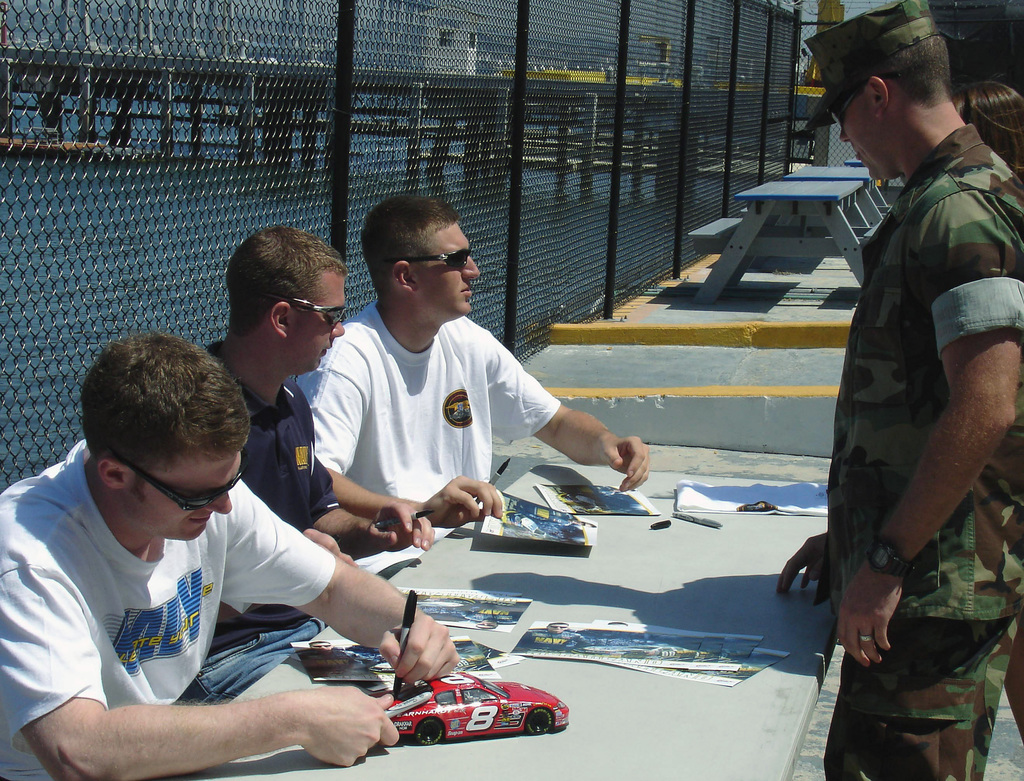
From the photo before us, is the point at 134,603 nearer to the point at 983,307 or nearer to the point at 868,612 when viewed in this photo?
the point at 868,612

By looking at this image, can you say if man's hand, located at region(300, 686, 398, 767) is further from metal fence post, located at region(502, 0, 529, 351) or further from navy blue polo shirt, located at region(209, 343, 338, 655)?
metal fence post, located at region(502, 0, 529, 351)

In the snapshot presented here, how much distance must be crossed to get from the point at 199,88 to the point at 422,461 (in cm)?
331

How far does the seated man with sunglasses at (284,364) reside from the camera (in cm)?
270

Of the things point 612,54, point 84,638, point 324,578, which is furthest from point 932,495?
point 612,54

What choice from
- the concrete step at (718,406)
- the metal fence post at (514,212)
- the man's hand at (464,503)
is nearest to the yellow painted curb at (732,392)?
the concrete step at (718,406)

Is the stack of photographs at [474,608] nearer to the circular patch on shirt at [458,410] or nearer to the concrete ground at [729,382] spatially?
the circular patch on shirt at [458,410]

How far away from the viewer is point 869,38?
2113 mm

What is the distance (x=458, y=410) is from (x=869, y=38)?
70.4 inches

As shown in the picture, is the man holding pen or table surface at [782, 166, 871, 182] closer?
the man holding pen

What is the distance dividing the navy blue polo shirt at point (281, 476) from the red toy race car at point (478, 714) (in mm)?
801

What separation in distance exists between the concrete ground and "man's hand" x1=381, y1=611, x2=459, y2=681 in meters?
1.53

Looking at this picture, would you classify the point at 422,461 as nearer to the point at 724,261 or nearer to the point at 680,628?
the point at 680,628

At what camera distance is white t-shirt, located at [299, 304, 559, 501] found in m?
3.18

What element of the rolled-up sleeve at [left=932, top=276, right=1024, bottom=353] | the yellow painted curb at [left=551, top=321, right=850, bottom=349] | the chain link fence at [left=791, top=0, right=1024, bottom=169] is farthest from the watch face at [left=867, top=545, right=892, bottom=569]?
the chain link fence at [left=791, top=0, right=1024, bottom=169]
